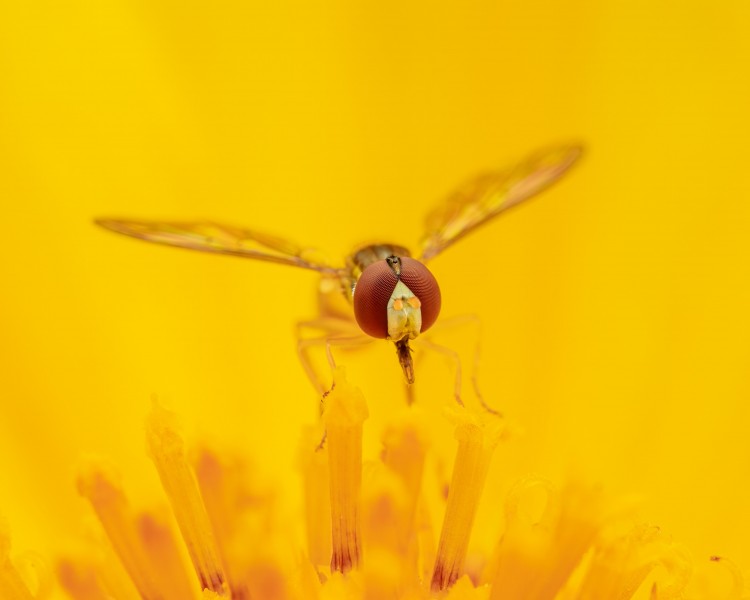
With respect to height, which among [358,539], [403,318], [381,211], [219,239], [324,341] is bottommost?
[358,539]

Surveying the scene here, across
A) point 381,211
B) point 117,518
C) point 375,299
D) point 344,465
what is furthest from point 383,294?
point 381,211

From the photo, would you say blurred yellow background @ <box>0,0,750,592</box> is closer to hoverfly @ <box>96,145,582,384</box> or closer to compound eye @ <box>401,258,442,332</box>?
hoverfly @ <box>96,145,582,384</box>

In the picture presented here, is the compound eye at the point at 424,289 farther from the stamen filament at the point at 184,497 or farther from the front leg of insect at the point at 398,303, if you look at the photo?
the stamen filament at the point at 184,497

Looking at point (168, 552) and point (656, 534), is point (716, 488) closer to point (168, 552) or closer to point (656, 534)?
point (656, 534)

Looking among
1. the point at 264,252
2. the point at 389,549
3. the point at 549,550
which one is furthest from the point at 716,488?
the point at 264,252

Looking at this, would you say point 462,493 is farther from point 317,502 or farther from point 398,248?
point 398,248

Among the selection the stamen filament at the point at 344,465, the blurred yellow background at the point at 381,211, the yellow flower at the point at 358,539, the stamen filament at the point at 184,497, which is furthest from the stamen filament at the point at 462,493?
the blurred yellow background at the point at 381,211
